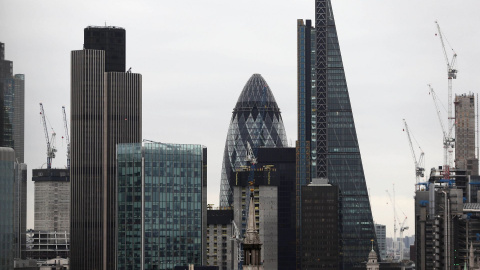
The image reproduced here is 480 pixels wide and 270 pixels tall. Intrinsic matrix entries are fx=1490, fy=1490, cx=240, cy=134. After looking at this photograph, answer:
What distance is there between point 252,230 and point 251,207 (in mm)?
3030

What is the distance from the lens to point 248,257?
190 meters

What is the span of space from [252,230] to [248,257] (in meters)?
3.99

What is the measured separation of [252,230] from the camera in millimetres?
188250

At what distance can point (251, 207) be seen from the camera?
621ft

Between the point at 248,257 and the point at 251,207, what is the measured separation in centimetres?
647
